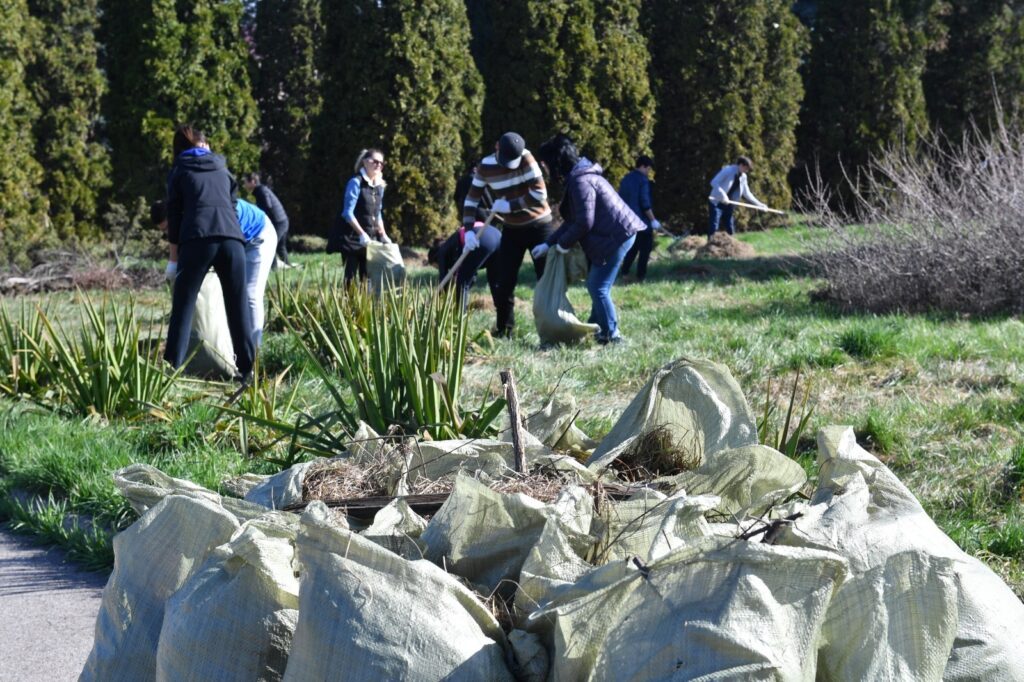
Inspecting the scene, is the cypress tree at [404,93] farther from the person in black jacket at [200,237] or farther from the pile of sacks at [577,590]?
the pile of sacks at [577,590]

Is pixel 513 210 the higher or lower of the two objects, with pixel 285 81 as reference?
lower

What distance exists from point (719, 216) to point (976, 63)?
824 centimetres

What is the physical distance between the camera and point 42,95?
57.2 ft

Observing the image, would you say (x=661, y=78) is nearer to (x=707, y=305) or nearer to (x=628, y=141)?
(x=628, y=141)

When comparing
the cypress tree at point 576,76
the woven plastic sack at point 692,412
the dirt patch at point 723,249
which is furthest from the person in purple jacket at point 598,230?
the cypress tree at point 576,76

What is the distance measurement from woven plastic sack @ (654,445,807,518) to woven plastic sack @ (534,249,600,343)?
538cm

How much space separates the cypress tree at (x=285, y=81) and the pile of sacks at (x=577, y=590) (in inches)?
707

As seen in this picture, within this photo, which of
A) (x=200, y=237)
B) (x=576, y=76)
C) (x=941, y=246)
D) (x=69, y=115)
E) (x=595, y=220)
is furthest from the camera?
(x=576, y=76)

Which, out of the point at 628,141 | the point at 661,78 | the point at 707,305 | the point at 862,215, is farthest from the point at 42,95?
the point at 862,215

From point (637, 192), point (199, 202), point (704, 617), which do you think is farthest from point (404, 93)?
point (704, 617)

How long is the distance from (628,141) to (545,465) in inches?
645

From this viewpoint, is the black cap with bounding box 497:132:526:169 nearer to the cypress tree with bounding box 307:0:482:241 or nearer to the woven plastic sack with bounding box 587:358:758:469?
the woven plastic sack with bounding box 587:358:758:469

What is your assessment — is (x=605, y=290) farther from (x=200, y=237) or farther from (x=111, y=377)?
(x=111, y=377)

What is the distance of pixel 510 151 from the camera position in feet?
28.6
